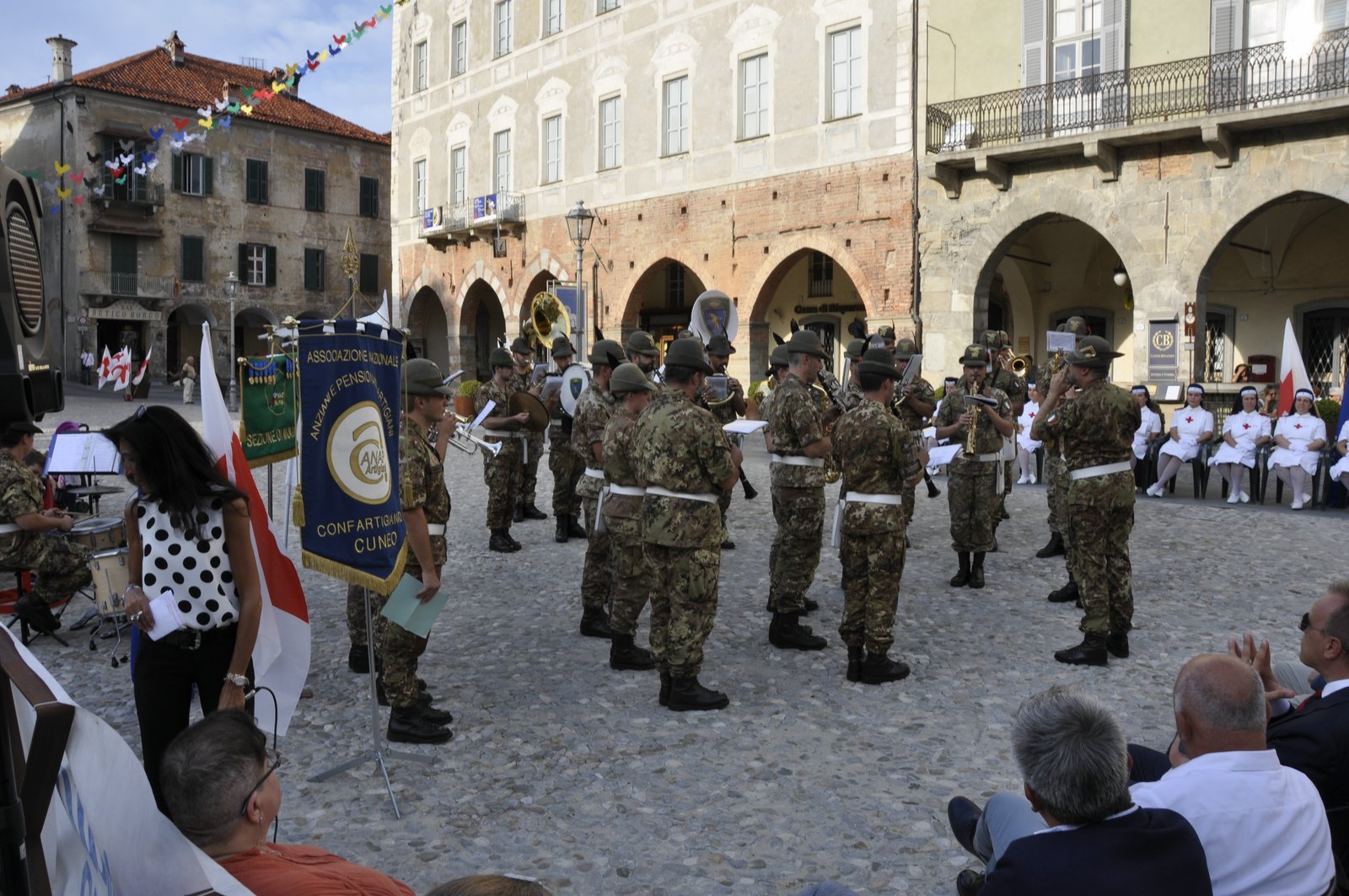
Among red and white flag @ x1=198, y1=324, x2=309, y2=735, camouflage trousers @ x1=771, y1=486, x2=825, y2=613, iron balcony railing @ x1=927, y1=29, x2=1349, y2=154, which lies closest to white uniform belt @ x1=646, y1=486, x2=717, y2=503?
camouflage trousers @ x1=771, y1=486, x2=825, y2=613

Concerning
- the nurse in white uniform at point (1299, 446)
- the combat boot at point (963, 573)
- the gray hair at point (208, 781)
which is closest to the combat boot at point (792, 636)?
the combat boot at point (963, 573)

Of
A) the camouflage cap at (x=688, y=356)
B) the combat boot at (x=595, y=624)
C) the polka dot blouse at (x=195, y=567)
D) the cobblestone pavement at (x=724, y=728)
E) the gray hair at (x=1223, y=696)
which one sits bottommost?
the cobblestone pavement at (x=724, y=728)

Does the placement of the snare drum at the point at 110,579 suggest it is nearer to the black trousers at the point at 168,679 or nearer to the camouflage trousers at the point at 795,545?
the black trousers at the point at 168,679

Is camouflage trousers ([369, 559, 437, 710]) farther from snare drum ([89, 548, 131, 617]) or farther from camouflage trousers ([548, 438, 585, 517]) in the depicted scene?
camouflage trousers ([548, 438, 585, 517])

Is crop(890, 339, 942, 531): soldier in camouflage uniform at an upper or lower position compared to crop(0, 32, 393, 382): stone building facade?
lower

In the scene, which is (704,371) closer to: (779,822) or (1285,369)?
(779,822)

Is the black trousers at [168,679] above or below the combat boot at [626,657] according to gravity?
above

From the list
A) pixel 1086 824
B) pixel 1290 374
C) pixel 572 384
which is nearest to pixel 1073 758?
pixel 1086 824

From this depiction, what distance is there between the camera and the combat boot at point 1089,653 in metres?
6.41

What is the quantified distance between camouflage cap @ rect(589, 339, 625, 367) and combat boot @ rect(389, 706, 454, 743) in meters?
4.22

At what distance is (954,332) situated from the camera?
19812 millimetres

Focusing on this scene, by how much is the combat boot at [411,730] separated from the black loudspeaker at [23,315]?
322cm

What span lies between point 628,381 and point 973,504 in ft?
12.0

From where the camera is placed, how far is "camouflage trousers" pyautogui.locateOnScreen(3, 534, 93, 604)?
7047 mm
